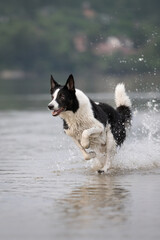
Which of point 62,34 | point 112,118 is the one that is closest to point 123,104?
point 112,118

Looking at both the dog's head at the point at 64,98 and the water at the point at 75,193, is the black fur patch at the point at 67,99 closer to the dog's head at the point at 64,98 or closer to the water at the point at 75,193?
the dog's head at the point at 64,98

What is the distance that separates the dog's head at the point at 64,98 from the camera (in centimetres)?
1002

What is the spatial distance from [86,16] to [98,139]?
87392mm

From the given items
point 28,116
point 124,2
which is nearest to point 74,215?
point 28,116

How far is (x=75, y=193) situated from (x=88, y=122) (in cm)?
180

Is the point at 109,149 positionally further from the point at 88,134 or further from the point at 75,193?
the point at 75,193

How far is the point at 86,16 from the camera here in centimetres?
9738

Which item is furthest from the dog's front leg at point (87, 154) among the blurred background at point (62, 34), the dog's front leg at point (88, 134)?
the blurred background at point (62, 34)

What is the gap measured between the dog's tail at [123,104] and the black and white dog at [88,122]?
0.14 meters

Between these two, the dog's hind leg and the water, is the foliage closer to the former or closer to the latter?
the water

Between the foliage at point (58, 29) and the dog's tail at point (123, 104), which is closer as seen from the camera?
the dog's tail at point (123, 104)

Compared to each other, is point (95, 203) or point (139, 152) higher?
point (139, 152)

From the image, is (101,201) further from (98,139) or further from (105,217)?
(98,139)

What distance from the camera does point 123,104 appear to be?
38.5ft
